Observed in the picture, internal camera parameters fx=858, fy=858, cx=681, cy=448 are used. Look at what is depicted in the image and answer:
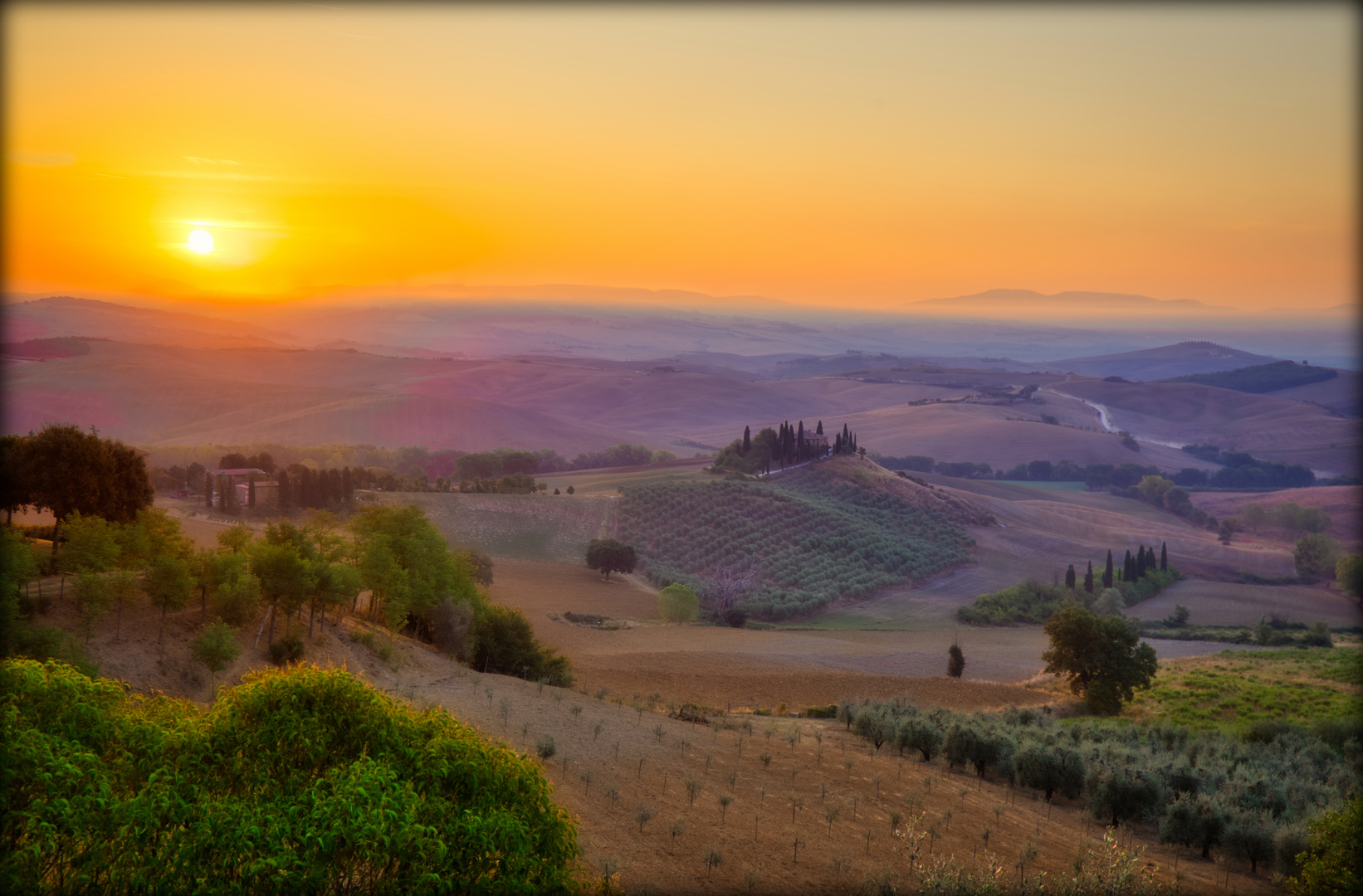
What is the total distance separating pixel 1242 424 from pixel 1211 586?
141 meters

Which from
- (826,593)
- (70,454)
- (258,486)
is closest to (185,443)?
(258,486)

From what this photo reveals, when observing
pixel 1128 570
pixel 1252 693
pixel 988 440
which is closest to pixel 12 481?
pixel 1252 693

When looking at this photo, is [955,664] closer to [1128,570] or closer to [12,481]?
[12,481]

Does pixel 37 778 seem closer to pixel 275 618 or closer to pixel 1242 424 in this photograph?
pixel 275 618

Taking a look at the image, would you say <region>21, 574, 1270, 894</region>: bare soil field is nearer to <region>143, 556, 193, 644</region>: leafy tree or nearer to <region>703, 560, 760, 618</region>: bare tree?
<region>143, 556, 193, 644</region>: leafy tree

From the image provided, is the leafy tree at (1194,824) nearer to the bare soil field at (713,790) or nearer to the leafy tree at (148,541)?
the bare soil field at (713,790)

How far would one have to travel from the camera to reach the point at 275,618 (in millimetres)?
20188

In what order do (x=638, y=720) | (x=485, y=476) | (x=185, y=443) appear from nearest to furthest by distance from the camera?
1. (x=638, y=720)
2. (x=485, y=476)
3. (x=185, y=443)

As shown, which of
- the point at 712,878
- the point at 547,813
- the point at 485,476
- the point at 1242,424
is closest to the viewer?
the point at 547,813

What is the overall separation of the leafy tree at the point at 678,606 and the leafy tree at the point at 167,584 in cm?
2923

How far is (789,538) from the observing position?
2539 inches

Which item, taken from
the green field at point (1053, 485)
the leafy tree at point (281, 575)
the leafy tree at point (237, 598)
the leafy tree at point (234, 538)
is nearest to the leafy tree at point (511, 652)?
the leafy tree at point (281, 575)

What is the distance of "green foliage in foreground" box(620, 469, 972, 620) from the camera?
2253 inches

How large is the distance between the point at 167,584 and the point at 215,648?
1.94m
